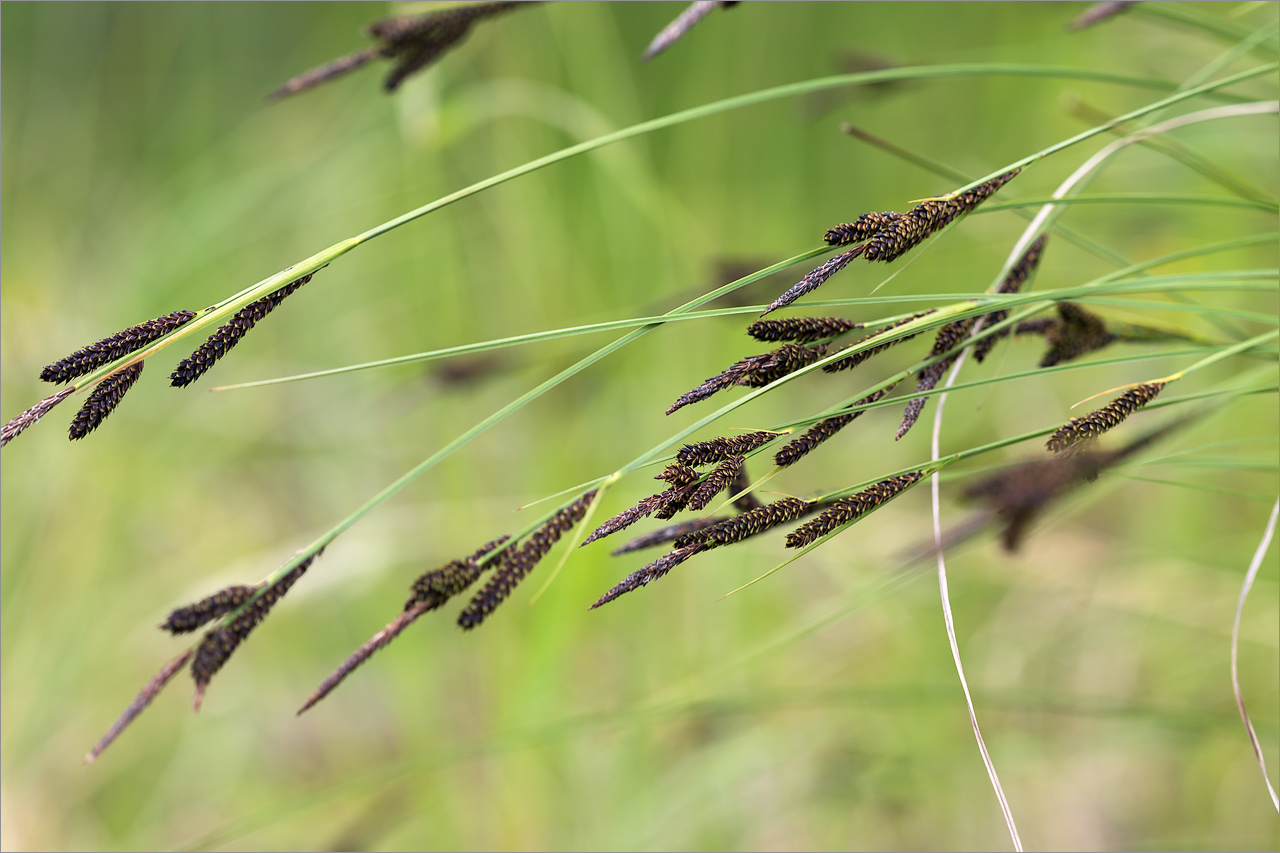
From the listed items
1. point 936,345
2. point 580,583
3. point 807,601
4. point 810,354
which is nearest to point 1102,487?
point 807,601

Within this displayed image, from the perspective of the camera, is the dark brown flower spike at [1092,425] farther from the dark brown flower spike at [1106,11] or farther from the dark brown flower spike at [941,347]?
the dark brown flower spike at [1106,11]

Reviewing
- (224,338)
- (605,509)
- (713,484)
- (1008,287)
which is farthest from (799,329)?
(605,509)

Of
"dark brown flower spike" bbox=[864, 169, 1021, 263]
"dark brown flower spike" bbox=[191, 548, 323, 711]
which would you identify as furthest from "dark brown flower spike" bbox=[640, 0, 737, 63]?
"dark brown flower spike" bbox=[191, 548, 323, 711]

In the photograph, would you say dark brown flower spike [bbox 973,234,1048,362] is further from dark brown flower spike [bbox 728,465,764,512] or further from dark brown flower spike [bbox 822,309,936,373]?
dark brown flower spike [bbox 728,465,764,512]

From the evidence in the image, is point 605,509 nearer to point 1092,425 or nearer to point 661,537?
point 661,537

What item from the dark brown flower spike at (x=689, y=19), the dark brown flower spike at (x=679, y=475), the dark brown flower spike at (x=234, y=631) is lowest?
the dark brown flower spike at (x=234, y=631)

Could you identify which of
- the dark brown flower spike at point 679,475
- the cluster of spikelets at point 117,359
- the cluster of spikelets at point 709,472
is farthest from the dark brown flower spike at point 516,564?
the cluster of spikelets at point 117,359

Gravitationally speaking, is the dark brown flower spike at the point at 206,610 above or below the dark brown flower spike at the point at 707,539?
above
